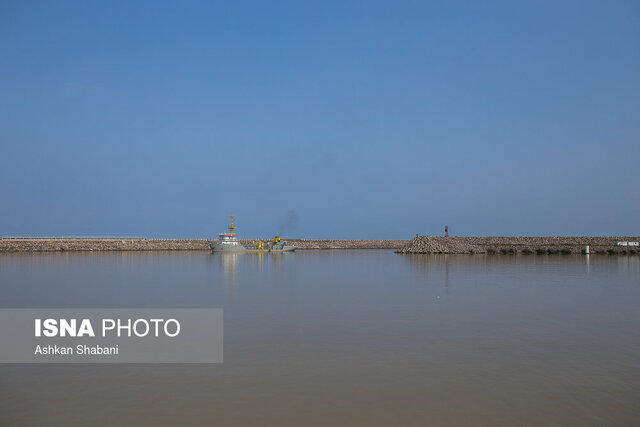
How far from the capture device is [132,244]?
66188 millimetres

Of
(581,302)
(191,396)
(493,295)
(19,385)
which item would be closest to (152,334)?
(19,385)

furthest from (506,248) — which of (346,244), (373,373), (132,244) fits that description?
(373,373)

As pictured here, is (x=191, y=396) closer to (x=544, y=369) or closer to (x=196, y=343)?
(x=196, y=343)

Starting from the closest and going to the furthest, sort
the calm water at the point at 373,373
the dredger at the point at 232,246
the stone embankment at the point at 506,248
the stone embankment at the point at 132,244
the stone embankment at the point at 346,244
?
the calm water at the point at 373,373 → the stone embankment at the point at 506,248 → the dredger at the point at 232,246 → the stone embankment at the point at 132,244 → the stone embankment at the point at 346,244

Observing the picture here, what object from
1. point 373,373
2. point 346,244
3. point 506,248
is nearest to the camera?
point 373,373

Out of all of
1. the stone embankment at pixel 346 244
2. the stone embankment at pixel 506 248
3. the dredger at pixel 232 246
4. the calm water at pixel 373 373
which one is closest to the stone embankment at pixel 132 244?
the stone embankment at pixel 346 244

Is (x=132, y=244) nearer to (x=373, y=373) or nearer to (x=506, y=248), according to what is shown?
(x=506, y=248)

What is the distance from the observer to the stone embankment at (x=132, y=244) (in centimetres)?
6006

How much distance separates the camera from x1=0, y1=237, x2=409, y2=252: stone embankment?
60.1m

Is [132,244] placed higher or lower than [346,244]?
higher

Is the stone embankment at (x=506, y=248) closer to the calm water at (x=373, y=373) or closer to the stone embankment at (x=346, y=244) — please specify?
the stone embankment at (x=346, y=244)

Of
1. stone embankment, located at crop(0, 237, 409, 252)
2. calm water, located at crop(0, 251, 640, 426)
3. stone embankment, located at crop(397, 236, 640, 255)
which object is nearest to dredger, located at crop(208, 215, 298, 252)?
stone embankment, located at crop(0, 237, 409, 252)

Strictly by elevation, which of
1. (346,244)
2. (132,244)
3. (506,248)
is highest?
(132,244)

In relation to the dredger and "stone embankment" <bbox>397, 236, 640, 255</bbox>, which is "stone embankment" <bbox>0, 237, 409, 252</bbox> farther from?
"stone embankment" <bbox>397, 236, 640, 255</bbox>
